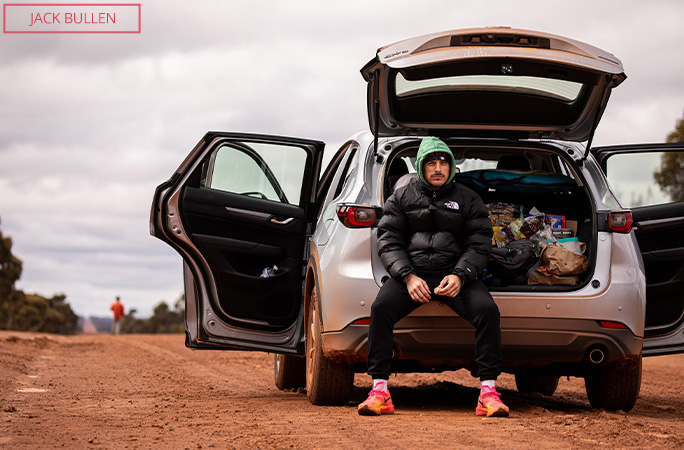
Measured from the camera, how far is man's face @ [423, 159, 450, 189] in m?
6.26

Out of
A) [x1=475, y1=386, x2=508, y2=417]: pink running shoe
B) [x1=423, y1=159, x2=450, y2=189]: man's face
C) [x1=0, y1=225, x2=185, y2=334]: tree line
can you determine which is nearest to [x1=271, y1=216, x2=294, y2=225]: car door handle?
[x1=423, y1=159, x2=450, y2=189]: man's face

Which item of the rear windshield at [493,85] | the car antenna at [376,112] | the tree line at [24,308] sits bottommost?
the tree line at [24,308]

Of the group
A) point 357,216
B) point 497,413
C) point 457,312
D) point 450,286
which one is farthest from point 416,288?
point 497,413

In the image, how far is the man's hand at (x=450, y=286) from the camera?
Result: 602cm

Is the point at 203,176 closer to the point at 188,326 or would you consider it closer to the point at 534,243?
the point at 188,326

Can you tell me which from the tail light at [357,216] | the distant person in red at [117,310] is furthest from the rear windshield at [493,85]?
the distant person in red at [117,310]

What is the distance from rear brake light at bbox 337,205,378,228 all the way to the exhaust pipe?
1663 millimetres

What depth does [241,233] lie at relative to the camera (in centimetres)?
747

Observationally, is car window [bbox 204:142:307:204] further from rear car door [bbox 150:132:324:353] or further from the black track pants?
the black track pants

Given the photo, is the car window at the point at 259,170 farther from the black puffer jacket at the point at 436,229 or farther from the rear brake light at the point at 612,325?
the rear brake light at the point at 612,325

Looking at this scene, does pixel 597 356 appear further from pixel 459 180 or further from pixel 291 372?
pixel 291 372

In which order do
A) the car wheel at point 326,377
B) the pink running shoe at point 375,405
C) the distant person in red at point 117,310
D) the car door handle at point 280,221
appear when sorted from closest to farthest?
the pink running shoe at point 375,405
the car wheel at point 326,377
the car door handle at point 280,221
the distant person in red at point 117,310

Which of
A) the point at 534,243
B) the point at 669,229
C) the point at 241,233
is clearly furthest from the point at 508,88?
the point at 241,233

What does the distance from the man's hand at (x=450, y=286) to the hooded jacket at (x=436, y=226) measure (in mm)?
75
